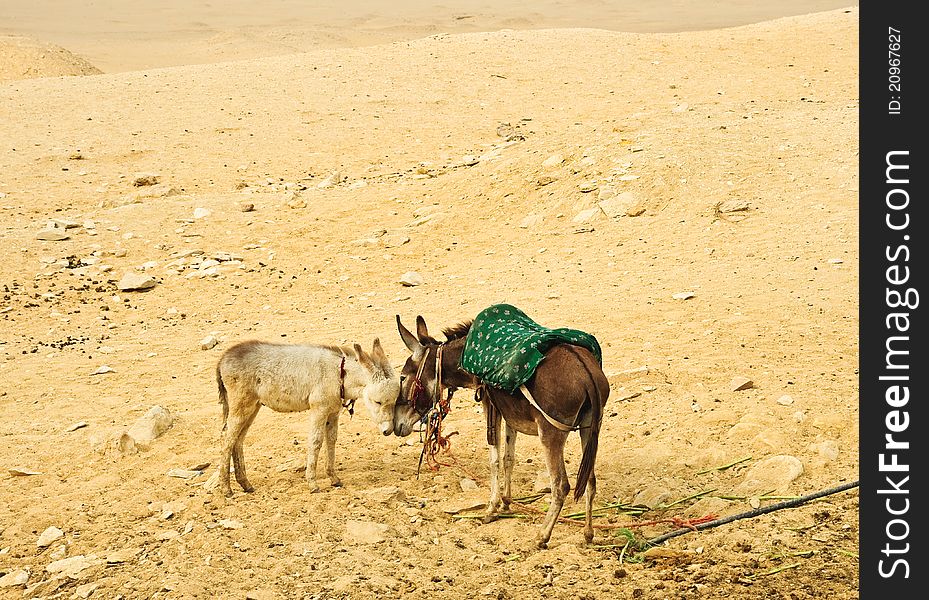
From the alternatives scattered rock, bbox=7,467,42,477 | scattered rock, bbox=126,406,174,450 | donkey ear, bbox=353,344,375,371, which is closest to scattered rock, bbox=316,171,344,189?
scattered rock, bbox=126,406,174,450

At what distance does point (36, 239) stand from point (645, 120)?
12267mm

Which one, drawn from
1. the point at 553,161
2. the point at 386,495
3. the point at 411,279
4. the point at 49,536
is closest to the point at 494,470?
the point at 386,495

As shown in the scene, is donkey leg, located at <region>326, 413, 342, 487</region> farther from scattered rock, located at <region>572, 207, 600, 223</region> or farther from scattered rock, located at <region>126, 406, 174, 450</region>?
scattered rock, located at <region>572, 207, 600, 223</region>

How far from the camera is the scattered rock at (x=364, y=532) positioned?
6.20 m

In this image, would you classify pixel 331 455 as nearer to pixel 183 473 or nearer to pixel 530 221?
pixel 183 473

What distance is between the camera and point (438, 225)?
1565 cm

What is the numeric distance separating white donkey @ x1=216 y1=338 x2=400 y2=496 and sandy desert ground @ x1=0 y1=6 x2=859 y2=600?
36cm

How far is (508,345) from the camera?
6031mm

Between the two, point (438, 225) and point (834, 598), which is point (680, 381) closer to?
point (834, 598)

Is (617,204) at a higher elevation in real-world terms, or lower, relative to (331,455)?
higher

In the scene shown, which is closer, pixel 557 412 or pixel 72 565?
pixel 557 412

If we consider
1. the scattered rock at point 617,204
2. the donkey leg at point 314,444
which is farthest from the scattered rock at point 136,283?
the donkey leg at point 314,444

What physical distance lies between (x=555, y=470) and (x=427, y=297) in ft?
22.3

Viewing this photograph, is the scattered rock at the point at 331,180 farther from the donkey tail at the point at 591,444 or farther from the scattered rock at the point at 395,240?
the donkey tail at the point at 591,444
